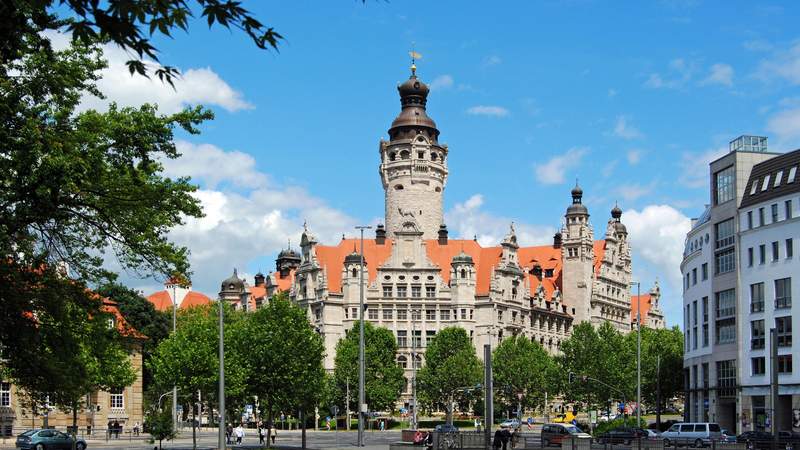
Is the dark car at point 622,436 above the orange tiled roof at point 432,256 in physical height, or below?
below

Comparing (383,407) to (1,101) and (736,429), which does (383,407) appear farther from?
(1,101)

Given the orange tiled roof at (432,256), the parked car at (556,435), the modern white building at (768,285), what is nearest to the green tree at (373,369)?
the orange tiled roof at (432,256)

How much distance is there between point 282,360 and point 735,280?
4034 cm

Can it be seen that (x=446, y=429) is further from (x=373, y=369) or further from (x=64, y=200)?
(x=373, y=369)

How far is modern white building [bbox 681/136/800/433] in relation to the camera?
78875 millimetres

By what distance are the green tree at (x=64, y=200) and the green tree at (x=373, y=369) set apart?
8970 cm

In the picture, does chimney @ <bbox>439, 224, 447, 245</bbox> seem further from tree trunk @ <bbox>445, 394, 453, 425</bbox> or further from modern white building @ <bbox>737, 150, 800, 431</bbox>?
modern white building @ <bbox>737, 150, 800, 431</bbox>

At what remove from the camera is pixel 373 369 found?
12019cm

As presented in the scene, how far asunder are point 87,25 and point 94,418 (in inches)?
3571

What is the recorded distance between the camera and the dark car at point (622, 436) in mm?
59094

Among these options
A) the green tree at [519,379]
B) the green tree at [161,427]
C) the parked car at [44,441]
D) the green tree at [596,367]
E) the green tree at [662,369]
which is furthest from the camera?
the green tree at [662,369]

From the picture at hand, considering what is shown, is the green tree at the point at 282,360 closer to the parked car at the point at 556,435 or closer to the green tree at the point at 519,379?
the parked car at the point at 556,435

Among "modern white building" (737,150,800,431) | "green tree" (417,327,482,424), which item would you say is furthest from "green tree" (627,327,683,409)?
"modern white building" (737,150,800,431)

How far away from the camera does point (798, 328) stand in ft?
248
